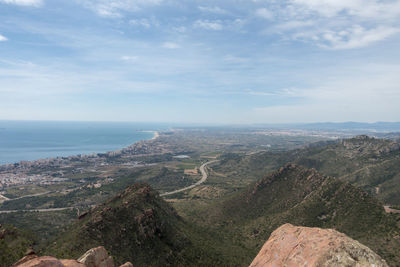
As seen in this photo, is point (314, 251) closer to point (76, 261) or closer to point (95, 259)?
point (76, 261)

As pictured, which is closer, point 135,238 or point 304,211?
point 135,238

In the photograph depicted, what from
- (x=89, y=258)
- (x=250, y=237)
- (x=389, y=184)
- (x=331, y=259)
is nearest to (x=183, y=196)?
(x=250, y=237)

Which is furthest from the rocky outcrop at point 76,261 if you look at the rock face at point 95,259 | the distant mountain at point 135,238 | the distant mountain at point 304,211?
the distant mountain at point 304,211

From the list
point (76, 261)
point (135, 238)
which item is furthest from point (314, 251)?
point (135, 238)

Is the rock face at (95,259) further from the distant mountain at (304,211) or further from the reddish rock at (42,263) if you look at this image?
the distant mountain at (304,211)

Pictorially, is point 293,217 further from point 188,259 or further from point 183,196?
point 183,196

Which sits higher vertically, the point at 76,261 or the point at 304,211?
the point at 76,261
